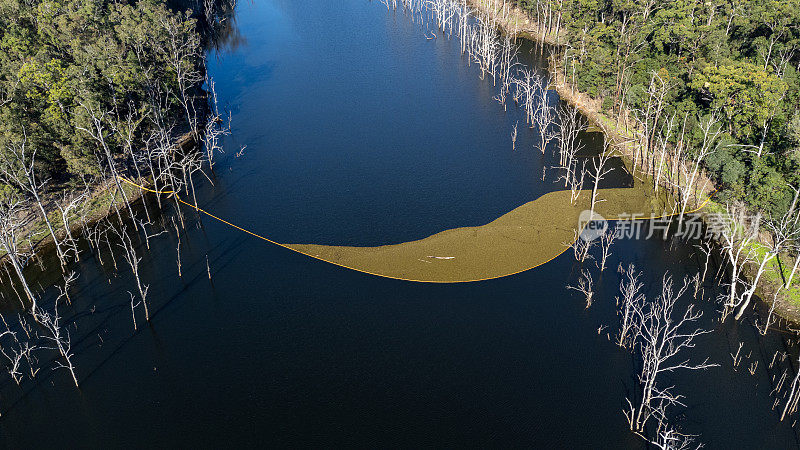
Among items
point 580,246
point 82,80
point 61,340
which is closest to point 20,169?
point 82,80

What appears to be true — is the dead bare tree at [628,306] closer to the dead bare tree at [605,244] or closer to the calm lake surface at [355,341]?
the calm lake surface at [355,341]

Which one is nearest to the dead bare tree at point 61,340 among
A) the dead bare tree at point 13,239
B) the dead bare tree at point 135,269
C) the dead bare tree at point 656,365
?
the dead bare tree at point 13,239

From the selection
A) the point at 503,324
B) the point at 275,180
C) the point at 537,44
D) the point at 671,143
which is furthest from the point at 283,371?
the point at 537,44

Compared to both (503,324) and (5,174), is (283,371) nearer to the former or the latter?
(503,324)

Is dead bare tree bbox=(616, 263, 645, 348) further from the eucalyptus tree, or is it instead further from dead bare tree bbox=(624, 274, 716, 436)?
the eucalyptus tree

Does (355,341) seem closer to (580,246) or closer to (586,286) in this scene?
(586,286)

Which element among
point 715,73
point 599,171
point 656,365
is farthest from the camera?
point 599,171

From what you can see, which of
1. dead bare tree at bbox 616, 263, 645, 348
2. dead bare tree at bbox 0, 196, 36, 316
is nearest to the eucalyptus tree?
dead bare tree at bbox 616, 263, 645, 348
